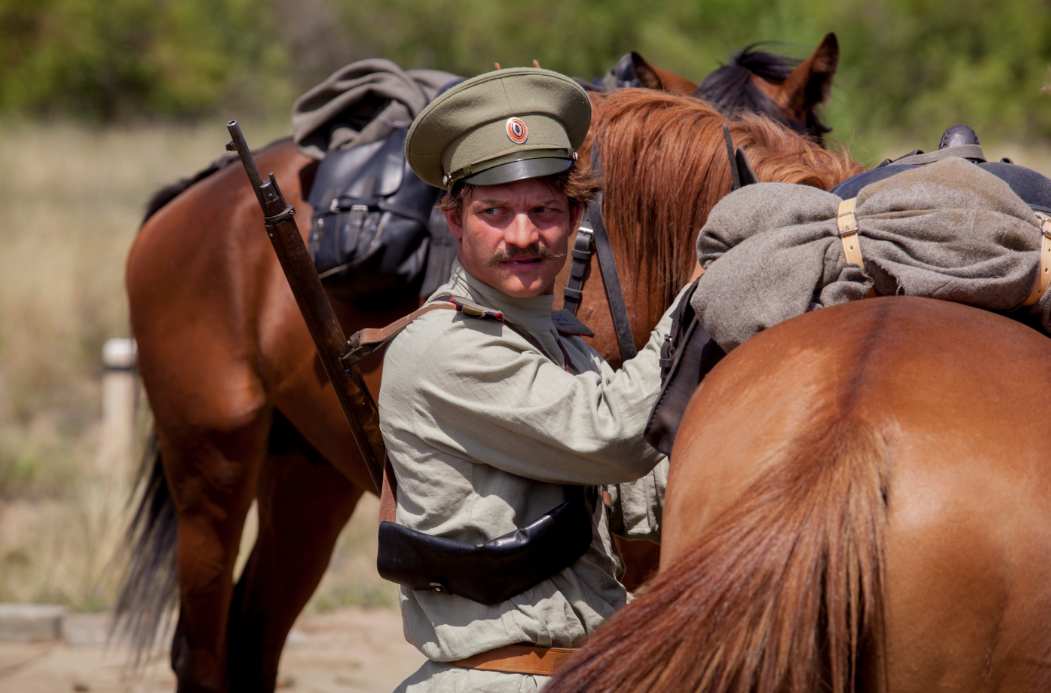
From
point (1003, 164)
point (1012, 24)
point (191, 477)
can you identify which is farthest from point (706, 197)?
point (1012, 24)

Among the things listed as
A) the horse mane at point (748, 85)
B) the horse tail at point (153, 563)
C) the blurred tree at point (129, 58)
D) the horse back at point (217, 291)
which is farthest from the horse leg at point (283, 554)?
the blurred tree at point (129, 58)

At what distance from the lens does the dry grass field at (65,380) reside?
17.2 feet

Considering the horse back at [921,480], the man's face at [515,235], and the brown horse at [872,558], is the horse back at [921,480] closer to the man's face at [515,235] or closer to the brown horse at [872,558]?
the brown horse at [872,558]

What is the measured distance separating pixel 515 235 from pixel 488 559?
55 centimetres

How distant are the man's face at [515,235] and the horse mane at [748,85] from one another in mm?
1381

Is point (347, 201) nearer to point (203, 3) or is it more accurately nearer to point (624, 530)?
point (624, 530)

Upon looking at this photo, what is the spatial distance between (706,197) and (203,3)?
23.6 m

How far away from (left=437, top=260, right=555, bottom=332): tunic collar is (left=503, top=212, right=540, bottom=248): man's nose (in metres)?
0.11

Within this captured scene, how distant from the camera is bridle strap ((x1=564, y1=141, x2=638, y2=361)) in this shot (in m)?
2.49

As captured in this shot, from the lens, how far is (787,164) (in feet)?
6.57

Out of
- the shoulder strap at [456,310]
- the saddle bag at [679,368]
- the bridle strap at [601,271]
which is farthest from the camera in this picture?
the bridle strap at [601,271]

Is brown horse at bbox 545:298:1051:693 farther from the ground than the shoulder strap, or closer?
closer

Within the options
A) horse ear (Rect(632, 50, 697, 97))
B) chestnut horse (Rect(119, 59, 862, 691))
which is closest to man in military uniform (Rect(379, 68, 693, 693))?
chestnut horse (Rect(119, 59, 862, 691))

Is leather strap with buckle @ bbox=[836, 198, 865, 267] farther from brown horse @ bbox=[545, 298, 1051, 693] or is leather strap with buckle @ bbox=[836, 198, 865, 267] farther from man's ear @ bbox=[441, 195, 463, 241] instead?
man's ear @ bbox=[441, 195, 463, 241]
